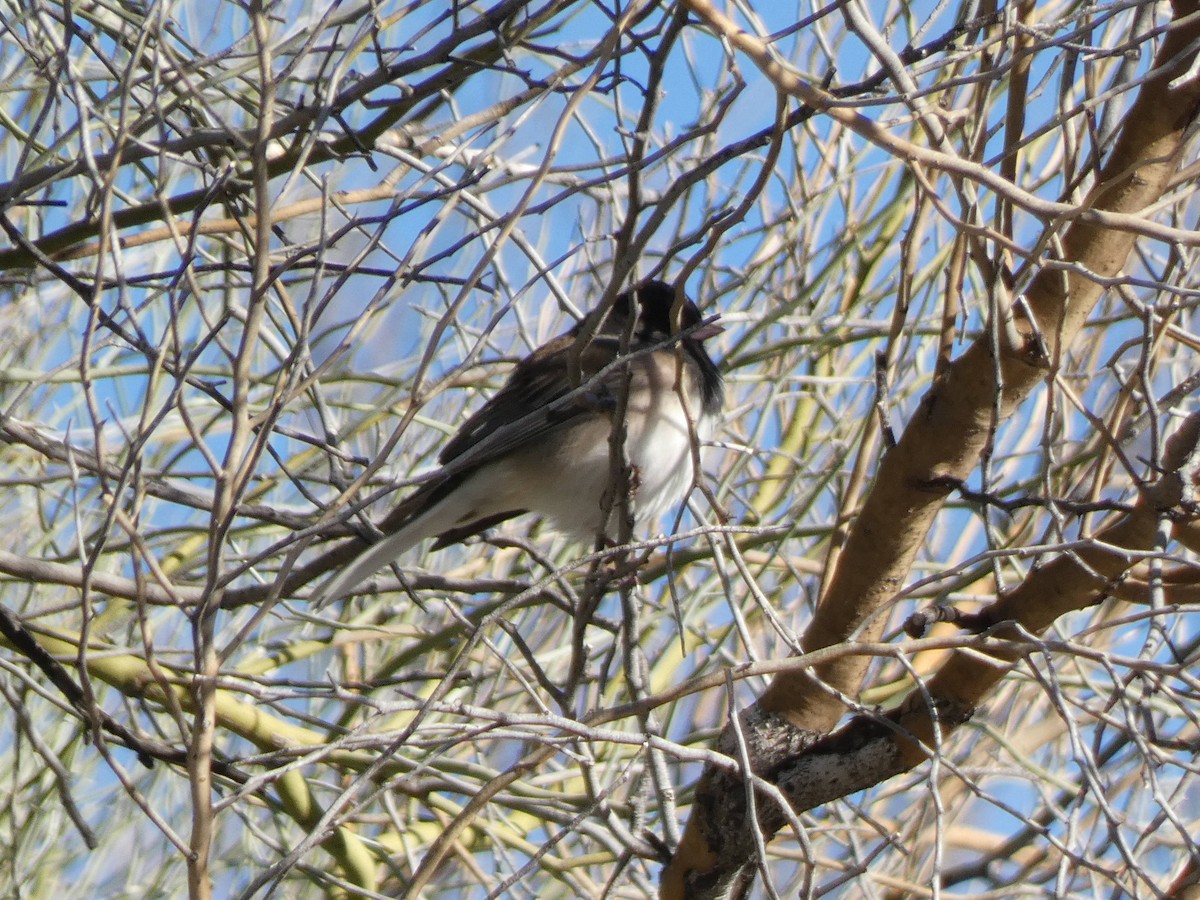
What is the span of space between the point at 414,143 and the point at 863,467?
3.85ft

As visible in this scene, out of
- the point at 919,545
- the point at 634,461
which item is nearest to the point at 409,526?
the point at 634,461

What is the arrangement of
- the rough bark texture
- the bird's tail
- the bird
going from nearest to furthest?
the rough bark texture → the bird's tail → the bird

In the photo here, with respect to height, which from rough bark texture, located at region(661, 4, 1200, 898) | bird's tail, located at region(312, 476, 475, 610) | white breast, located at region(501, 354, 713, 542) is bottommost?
rough bark texture, located at region(661, 4, 1200, 898)

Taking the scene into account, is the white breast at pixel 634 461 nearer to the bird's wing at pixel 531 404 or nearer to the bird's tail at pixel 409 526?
the bird's wing at pixel 531 404

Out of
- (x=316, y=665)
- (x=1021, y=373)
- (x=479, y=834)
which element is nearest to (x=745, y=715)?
(x=1021, y=373)

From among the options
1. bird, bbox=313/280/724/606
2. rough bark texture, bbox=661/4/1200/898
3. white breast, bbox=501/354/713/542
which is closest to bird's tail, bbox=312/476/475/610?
bird, bbox=313/280/724/606

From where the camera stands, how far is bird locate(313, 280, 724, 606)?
3617 millimetres

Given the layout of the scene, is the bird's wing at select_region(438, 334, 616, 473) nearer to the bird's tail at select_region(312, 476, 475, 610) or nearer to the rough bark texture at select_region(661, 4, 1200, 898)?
the bird's tail at select_region(312, 476, 475, 610)

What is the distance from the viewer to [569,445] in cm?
391

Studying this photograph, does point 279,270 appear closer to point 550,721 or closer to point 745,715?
point 550,721

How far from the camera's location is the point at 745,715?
267cm

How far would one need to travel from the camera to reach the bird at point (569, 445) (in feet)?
11.9

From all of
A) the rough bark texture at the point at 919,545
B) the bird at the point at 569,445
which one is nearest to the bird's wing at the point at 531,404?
the bird at the point at 569,445

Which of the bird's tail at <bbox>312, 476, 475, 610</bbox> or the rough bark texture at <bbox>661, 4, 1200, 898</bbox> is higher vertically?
the bird's tail at <bbox>312, 476, 475, 610</bbox>
